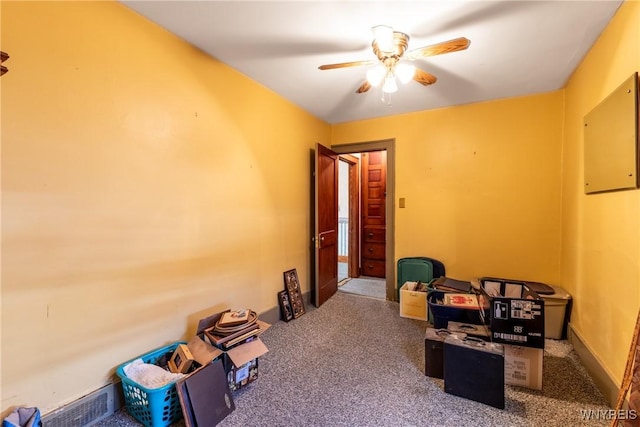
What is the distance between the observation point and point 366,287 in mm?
4578

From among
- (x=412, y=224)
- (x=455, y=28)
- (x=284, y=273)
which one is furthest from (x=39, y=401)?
(x=412, y=224)

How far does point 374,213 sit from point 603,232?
3342 millimetres

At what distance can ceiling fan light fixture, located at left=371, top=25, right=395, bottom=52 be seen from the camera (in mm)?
1723

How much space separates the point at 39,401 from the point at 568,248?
13.9 feet

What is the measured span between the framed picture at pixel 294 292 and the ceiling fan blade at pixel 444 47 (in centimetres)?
251

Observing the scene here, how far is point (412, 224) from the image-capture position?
150 inches

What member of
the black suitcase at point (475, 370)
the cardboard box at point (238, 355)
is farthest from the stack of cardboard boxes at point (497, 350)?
the cardboard box at point (238, 355)

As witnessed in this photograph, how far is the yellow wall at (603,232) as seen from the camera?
1.66m

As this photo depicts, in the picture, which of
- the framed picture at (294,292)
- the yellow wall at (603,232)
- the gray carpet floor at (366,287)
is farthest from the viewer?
the gray carpet floor at (366,287)

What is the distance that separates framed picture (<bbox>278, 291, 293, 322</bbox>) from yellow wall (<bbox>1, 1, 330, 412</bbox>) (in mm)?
615

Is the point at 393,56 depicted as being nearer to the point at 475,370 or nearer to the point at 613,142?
the point at 613,142

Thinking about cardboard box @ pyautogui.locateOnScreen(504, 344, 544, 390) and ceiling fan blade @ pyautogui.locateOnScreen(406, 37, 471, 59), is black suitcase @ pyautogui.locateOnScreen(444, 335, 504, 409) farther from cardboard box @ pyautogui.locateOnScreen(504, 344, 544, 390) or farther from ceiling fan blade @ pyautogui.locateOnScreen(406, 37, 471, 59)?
ceiling fan blade @ pyautogui.locateOnScreen(406, 37, 471, 59)

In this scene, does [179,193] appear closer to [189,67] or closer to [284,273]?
[189,67]

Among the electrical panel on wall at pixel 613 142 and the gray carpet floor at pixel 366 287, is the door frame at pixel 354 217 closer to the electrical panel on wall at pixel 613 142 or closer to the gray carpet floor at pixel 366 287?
the gray carpet floor at pixel 366 287
